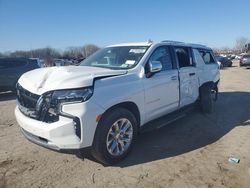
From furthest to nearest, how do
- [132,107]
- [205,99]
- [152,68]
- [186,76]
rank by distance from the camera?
[205,99]
[186,76]
[152,68]
[132,107]

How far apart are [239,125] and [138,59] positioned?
3099 millimetres

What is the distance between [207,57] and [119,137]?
172 inches

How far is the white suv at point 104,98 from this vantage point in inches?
126

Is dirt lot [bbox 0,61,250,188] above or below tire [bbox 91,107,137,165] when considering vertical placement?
below

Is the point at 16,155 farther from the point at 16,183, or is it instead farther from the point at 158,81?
the point at 158,81

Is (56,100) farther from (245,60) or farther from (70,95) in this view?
(245,60)

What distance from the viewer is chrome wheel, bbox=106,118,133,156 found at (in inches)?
144

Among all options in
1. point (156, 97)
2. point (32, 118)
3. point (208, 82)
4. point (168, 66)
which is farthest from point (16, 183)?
point (208, 82)

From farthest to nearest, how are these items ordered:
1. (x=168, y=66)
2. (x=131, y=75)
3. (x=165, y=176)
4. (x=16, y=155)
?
1. (x=168, y=66)
2. (x=16, y=155)
3. (x=131, y=75)
4. (x=165, y=176)

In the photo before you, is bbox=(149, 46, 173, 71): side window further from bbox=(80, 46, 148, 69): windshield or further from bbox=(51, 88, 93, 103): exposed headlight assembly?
bbox=(51, 88, 93, 103): exposed headlight assembly

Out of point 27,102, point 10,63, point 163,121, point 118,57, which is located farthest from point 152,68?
point 10,63

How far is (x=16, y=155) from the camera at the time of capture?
166 inches

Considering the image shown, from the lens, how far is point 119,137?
12.5 ft

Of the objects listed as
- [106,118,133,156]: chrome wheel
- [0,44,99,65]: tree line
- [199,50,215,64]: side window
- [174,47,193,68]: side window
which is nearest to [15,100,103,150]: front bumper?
[106,118,133,156]: chrome wheel
